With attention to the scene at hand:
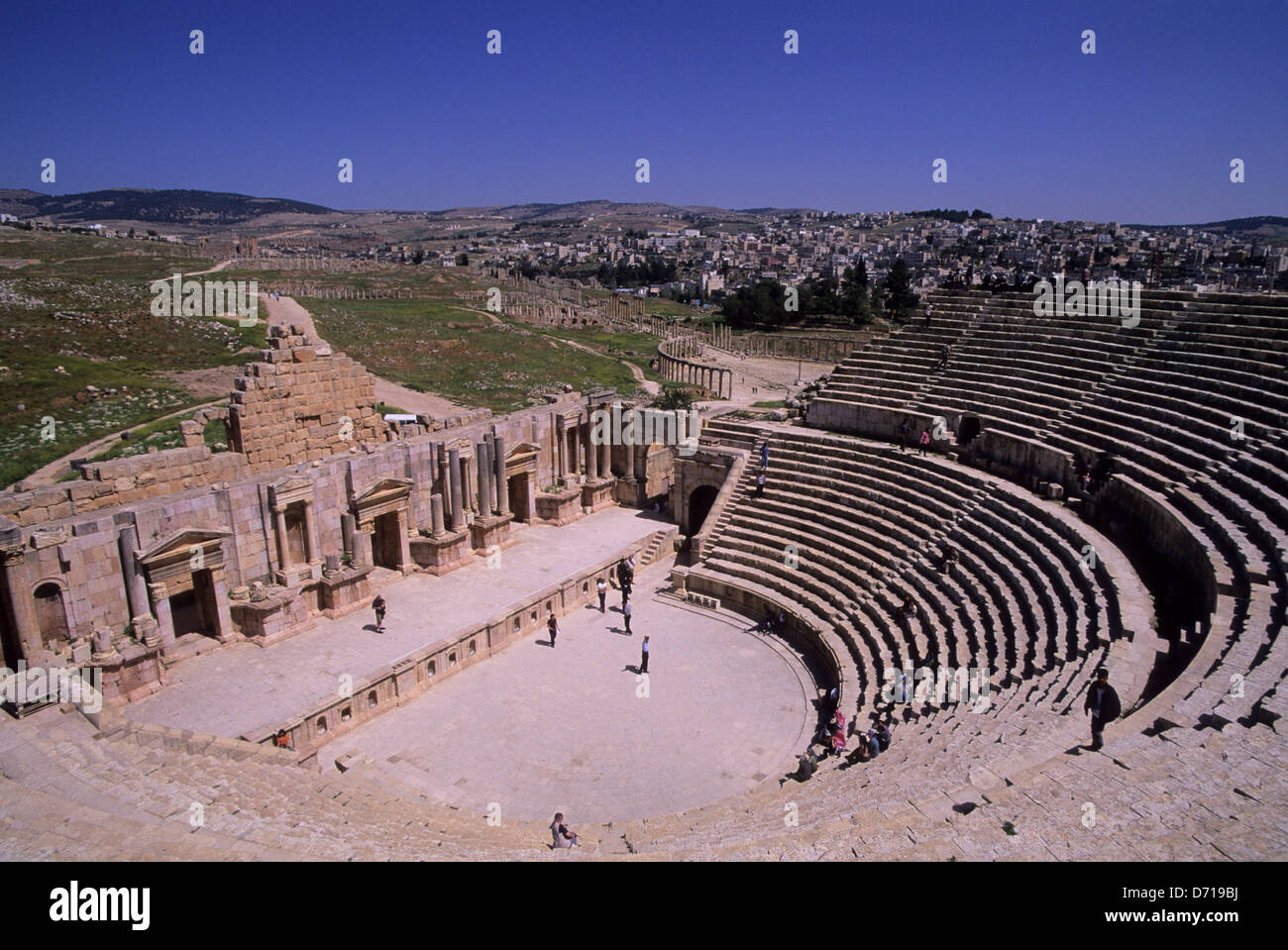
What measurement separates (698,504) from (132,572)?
657 inches

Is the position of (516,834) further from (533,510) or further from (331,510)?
(533,510)

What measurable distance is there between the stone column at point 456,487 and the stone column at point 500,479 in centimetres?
154

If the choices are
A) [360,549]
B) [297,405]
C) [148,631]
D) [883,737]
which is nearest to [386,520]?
[360,549]

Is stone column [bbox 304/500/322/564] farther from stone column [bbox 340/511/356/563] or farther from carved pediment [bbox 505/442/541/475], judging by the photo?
carved pediment [bbox 505/442/541/475]

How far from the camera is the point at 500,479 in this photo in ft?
79.9

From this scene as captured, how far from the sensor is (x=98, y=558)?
15.3 metres

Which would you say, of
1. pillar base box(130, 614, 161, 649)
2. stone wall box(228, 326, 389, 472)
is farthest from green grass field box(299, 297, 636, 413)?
pillar base box(130, 614, 161, 649)

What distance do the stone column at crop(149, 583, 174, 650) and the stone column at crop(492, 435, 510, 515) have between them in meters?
9.65

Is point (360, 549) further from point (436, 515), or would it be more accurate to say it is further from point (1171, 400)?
point (1171, 400)

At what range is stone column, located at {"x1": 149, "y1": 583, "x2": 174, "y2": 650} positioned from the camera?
52.4 ft

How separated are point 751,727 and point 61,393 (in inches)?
1139

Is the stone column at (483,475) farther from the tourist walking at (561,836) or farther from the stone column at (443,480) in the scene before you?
the tourist walking at (561,836)

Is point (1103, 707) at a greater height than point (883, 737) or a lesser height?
greater

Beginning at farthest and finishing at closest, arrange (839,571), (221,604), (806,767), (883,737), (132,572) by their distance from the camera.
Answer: (839,571), (221,604), (132,572), (806,767), (883,737)
